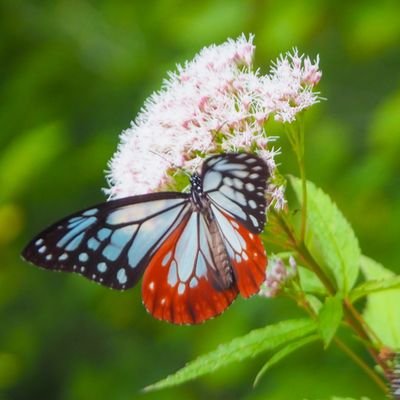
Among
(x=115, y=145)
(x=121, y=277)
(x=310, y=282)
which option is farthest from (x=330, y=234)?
(x=115, y=145)

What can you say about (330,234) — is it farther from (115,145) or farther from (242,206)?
(115,145)

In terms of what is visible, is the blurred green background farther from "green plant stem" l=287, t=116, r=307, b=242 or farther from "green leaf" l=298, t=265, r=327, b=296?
"green plant stem" l=287, t=116, r=307, b=242

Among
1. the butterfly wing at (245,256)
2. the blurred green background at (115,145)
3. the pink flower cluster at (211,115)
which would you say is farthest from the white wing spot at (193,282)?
the blurred green background at (115,145)

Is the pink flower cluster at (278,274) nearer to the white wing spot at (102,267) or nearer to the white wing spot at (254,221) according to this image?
the white wing spot at (254,221)

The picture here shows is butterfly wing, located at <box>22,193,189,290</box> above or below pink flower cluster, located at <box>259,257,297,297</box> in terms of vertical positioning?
above

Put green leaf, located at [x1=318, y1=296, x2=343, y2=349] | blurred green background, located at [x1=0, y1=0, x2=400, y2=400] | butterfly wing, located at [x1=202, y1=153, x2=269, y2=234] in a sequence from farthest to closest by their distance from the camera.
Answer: blurred green background, located at [x1=0, y1=0, x2=400, y2=400] → butterfly wing, located at [x1=202, y1=153, x2=269, y2=234] → green leaf, located at [x1=318, y1=296, x2=343, y2=349]

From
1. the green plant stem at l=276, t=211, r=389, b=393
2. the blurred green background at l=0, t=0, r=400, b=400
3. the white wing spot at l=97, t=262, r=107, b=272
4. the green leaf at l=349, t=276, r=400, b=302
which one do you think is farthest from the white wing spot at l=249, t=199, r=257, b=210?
the blurred green background at l=0, t=0, r=400, b=400

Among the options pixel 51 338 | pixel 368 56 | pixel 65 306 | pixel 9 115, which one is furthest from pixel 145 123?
pixel 51 338

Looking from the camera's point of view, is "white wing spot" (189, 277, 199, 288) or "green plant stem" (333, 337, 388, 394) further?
"white wing spot" (189, 277, 199, 288)
